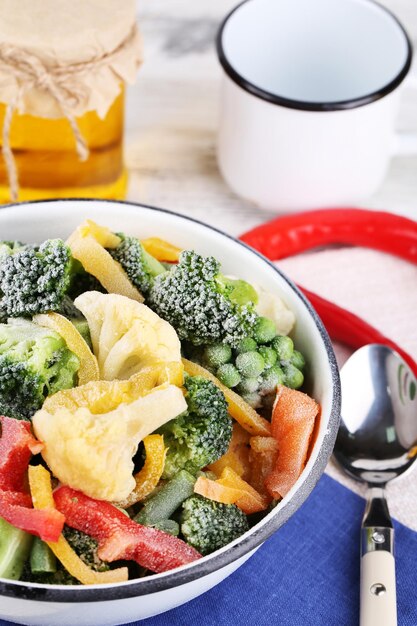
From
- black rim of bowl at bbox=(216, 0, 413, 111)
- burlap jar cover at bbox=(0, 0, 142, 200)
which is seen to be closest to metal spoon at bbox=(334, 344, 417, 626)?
black rim of bowl at bbox=(216, 0, 413, 111)

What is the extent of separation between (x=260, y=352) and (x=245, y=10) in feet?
4.71

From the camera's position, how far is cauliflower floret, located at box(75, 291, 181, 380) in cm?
181

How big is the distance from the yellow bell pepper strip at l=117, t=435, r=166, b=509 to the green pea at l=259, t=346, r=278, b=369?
12.8 inches

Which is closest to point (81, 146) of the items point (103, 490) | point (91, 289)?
point (91, 289)

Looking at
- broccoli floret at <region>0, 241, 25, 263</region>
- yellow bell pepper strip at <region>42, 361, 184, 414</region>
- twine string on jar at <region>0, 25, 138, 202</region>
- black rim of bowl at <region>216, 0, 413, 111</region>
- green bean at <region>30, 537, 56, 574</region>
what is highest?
twine string on jar at <region>0, 25, 138, 202</region>

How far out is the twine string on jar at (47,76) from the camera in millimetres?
2387

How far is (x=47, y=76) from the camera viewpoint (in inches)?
95.1

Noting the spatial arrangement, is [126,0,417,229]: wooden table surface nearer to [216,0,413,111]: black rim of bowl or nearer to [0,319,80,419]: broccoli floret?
[216,0,413,111]: black rim of bowl

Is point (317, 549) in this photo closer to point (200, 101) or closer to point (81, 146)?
point (81, 146)

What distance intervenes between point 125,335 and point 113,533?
40cm

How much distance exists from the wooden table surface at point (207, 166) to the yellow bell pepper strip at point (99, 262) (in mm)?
736

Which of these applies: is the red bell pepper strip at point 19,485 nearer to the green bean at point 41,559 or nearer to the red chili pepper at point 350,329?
the green bean at point 41,559

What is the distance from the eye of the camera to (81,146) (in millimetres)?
2646

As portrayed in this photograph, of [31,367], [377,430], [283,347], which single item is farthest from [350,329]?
[31,367]
